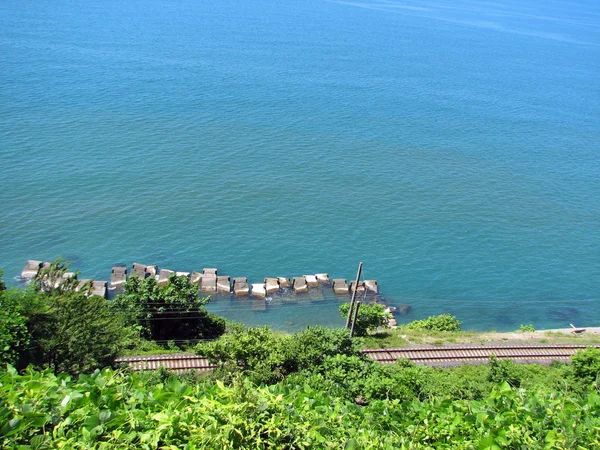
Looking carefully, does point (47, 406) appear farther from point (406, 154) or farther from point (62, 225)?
point (406, 154)

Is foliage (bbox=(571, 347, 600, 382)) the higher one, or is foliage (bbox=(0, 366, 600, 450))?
foliage (bbox=(0, 366, 600, 450))

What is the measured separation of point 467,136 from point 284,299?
4264cm

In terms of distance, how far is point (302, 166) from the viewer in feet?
202

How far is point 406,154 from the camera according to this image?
219 feet

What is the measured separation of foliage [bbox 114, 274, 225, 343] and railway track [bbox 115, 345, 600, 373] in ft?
15.7

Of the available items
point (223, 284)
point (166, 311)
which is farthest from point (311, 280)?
point (166, 311)

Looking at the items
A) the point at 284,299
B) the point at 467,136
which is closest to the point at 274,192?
the point at 284,299

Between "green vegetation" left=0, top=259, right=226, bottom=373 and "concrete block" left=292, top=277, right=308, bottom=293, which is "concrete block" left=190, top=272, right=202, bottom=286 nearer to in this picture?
"concrete block" left=292, top=277, right=308, bottom=293

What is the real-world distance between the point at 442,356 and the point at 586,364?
24.1 feet

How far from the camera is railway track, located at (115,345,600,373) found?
27188 mm

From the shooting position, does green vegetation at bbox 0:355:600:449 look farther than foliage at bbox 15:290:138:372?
No

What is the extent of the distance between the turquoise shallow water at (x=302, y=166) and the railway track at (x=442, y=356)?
10.0 metres

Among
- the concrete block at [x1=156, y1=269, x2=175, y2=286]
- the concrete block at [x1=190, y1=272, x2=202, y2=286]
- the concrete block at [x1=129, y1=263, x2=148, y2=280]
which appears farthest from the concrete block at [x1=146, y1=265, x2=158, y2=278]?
the concrete block at [x1=190, y1=272, x2=202, y2=286]

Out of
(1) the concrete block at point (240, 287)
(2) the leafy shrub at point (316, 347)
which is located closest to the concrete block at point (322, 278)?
(1) the concrete block at point (240, 287)
